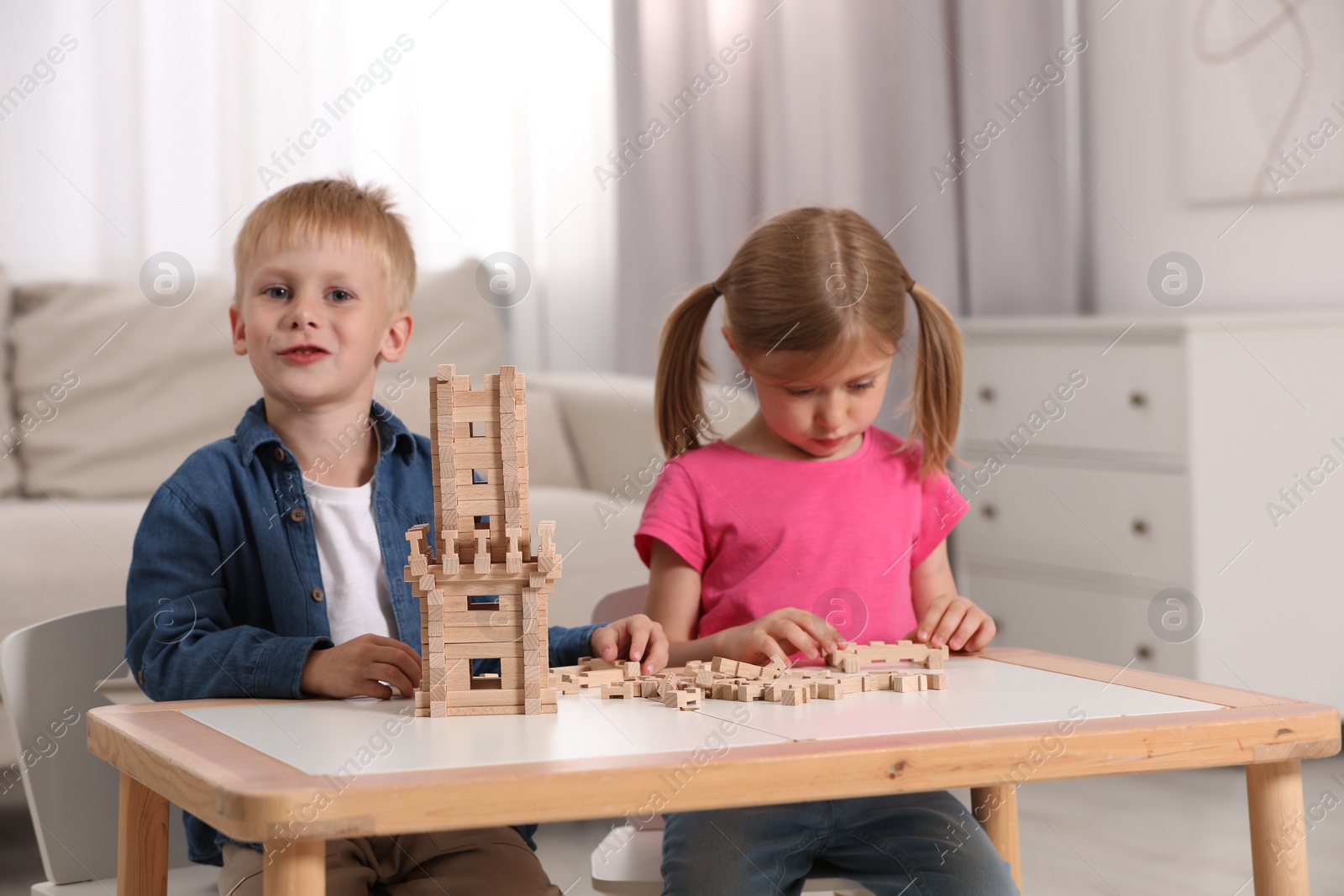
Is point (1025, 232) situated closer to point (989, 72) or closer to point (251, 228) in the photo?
point (989, 72)

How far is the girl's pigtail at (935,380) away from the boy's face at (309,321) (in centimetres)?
54

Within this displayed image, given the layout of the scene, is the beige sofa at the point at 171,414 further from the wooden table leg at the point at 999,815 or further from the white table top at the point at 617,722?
the white table top at the point at 617,722

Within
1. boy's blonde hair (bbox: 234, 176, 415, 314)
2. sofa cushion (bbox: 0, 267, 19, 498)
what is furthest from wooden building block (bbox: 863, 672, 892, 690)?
sofa cushion (bbox: 0, 267, 19, 498)

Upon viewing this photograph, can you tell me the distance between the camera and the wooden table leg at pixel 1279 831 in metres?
0.87

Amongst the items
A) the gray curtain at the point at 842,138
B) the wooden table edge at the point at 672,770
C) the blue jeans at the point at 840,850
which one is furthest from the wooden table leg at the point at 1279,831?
the gray curtain at the point at 842,138

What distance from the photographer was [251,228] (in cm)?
123

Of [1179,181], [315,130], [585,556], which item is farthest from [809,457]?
[1179,181]

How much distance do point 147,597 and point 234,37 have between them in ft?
6.89

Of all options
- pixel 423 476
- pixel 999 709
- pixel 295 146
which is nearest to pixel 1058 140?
pixel 295 146

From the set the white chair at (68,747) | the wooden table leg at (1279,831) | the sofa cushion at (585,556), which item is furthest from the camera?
the sofa cushion at (585,556)

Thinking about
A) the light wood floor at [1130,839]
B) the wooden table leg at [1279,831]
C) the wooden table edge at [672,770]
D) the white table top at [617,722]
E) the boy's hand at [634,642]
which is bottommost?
the light wood floor at [1130,839]

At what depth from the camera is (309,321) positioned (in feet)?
3.92

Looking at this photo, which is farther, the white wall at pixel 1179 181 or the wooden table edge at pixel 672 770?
the white wall at pixel 1179 181

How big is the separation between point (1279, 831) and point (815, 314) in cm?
61
